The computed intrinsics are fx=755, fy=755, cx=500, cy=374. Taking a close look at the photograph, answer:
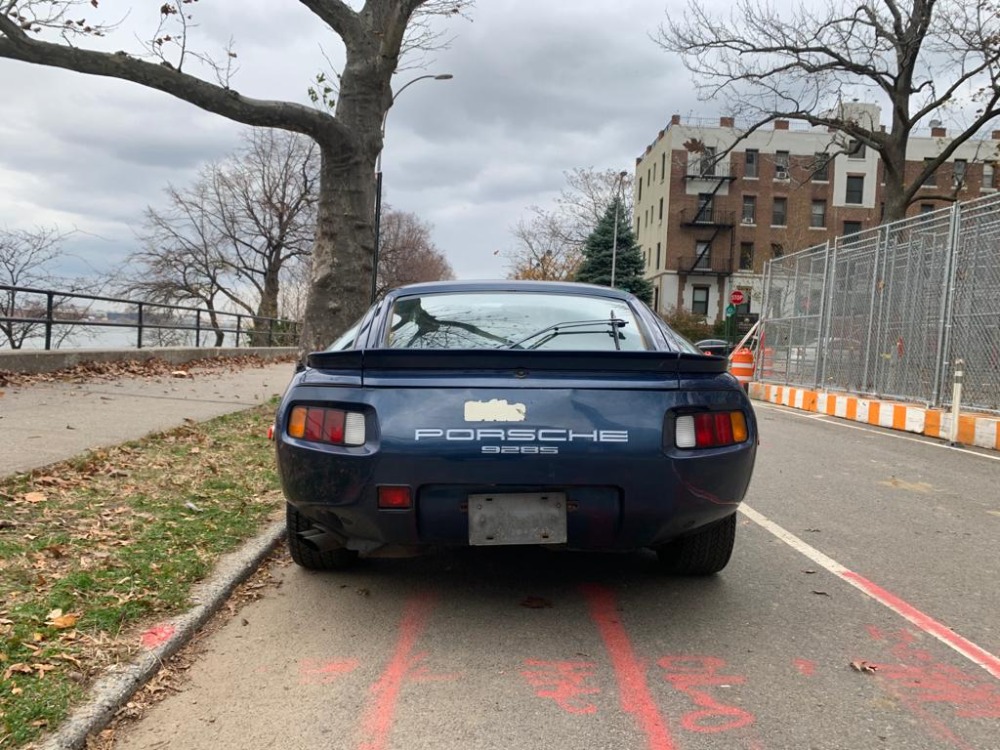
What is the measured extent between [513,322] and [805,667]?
2.02m

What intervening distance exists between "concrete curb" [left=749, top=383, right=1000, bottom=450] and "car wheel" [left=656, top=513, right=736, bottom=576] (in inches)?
303

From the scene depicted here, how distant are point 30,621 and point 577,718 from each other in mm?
2098

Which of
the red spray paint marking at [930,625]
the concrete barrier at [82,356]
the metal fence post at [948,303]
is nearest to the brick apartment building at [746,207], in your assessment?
the concrete barrier at [82,356]

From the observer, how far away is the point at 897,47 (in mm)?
20062

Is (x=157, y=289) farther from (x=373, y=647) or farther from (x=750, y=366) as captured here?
(x=373, y=647)

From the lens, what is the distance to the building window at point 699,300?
166 ft

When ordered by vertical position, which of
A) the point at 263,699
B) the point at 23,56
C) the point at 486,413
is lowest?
the point at 263,699

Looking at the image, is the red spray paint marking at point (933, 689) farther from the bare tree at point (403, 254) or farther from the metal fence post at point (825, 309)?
the bare tree at point (403, 254)

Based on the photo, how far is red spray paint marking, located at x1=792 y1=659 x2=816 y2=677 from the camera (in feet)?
9.46

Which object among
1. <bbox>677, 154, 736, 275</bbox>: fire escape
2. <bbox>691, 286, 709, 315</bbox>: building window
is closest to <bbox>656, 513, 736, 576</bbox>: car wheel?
<bbox>677, 154, 736, 275</bbox>: fire escape

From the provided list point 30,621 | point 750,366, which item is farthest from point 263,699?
point 750,366

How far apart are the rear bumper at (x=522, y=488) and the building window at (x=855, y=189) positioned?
175 feet

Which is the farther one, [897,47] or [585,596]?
[897,47]

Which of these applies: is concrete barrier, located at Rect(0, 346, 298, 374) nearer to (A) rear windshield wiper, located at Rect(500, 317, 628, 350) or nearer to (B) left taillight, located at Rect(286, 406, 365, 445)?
(B) left taillight, located at Rect(286, 406, 365, 445)
